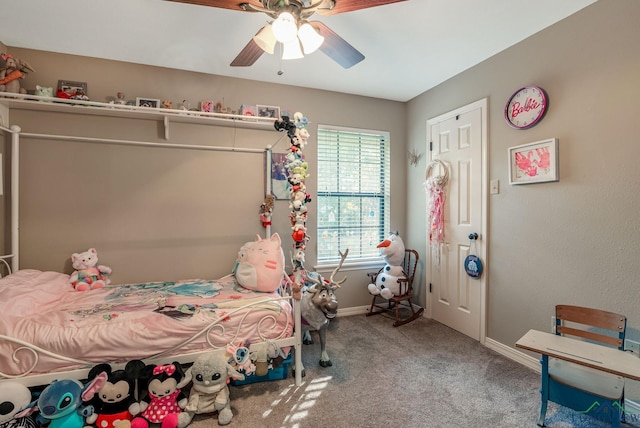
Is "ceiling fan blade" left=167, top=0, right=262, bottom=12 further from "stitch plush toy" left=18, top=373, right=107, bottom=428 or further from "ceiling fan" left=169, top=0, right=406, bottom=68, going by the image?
"stitch plush toy" left=18, top=373, right=107, bottom=428

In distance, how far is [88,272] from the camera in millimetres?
2482

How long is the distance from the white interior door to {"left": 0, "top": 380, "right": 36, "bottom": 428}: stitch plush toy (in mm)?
3292

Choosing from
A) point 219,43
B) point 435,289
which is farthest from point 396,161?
point 219,43

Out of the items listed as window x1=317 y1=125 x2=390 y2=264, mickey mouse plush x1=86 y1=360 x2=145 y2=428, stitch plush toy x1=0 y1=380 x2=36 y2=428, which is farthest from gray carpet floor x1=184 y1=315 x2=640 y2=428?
window x1=317 y1=125 x2=390 y2=264

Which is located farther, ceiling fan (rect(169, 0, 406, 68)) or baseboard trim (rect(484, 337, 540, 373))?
baseboard trim (rect(484, 337, 540, 373))

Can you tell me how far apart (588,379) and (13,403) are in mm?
3071

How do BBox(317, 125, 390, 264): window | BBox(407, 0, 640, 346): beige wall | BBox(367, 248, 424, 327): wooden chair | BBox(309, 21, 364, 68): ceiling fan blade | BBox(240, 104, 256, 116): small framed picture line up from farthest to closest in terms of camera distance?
BBox(317, 125, 390, 264): window → BBox(367, 248, 424, 327): wooden chair → BBox(240, 104, 256, 116): small framed picture → BBox(407, 0, 640, 346): beige wall → BBox(309, 21, 364, 68): ceiling fan blade

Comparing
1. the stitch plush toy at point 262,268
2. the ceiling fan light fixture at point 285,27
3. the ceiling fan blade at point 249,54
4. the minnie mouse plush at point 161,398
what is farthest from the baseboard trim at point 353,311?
the ceiling fan light fixture at point 285,27

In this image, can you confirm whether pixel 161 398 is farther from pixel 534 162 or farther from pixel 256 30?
pixel 534 162

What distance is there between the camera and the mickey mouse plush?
166 centimetres

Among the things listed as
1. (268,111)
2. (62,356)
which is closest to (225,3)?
(268,111)

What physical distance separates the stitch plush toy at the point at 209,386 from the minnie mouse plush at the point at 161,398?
0.20 feet

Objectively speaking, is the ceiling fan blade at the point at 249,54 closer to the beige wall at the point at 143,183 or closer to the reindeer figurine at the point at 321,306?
the beige wall at the point at 143,183

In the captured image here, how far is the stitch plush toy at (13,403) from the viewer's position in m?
1.52
